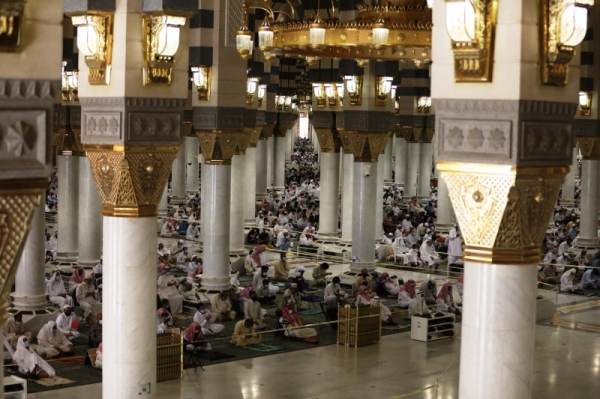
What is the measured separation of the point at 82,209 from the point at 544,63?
1045cm

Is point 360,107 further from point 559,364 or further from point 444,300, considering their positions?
point 559,364

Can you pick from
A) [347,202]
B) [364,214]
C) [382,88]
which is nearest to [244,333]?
[364,214]

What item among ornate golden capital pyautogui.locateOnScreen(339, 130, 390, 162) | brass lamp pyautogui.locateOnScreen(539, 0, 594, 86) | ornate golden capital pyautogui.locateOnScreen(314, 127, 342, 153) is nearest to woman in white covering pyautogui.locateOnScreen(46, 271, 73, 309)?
ornate golden capital pyautogui.locateOnScreen(339, 130, 390, 162)

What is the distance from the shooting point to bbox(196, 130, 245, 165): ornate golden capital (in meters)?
12.7

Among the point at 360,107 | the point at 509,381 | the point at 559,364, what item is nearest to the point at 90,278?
the point at 360,107

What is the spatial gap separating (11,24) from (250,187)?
16.7m

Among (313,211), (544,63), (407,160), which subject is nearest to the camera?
(544,63)

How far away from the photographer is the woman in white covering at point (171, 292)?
1277 centimetres

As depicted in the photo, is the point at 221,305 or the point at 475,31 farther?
the point at 221,305

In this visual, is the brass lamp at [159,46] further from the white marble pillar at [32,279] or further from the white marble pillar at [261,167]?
the white marble pillar at [261,167]

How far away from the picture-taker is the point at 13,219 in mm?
3652

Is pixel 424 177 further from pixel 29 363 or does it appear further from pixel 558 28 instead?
pixel 558 28

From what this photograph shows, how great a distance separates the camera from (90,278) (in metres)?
12.7

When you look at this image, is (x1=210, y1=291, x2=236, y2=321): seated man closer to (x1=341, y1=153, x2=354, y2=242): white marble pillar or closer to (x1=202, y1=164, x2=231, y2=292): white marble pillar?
(x1=202, y1=164, x2=231, y2=292): white marble pillar
